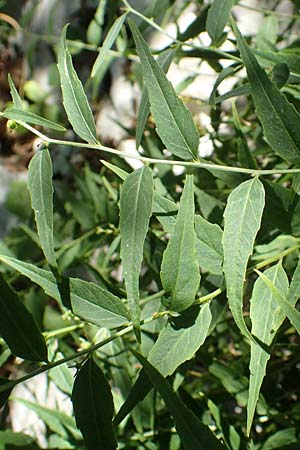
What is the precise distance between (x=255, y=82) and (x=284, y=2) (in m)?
0.93

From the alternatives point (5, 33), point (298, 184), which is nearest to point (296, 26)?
point (5, 33)

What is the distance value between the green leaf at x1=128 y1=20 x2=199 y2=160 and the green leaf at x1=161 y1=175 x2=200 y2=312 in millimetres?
47

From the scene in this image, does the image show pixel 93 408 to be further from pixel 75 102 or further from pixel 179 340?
pixel 75 102

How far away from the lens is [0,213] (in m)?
1.60

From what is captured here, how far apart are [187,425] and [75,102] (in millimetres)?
256

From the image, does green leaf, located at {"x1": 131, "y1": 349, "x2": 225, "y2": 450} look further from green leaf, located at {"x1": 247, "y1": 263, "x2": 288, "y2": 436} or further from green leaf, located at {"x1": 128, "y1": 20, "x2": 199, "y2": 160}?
green leaf, located at {"x1": 128, "y1": 20, "x2": 199, "y2": 160}

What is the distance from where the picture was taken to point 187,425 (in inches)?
18.5

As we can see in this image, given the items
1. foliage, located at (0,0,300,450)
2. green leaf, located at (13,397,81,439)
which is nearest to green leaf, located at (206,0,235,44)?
foliage, located at (0,0,300,450)

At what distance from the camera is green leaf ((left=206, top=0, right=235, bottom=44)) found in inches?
24.3

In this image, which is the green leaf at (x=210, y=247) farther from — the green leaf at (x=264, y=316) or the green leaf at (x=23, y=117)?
the green leaf at (x=23, y=117)

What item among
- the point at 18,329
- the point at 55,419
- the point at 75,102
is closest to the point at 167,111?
the point at 75,102

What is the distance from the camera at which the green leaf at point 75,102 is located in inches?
20.6

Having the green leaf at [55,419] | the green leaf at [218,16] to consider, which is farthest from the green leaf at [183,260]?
the green leaf at [55,419]

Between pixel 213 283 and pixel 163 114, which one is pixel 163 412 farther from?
pixel 163 114
